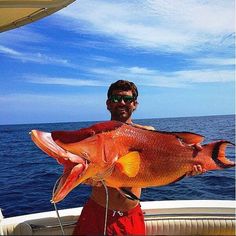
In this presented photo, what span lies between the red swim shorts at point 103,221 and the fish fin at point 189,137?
3.39ft

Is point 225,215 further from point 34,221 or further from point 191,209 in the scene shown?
point 34,221

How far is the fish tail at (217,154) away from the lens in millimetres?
2354

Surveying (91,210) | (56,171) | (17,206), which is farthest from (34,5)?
(56,171)

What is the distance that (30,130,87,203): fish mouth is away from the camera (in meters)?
1.89

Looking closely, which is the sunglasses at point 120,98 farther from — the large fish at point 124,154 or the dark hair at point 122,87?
the large fish at point 124,154

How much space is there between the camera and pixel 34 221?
3.88m

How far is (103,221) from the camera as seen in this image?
3059 mm

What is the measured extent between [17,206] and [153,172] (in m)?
10.7

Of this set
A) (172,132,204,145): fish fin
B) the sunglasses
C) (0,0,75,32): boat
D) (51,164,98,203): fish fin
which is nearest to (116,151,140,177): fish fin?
(51,164,98,203): fish fin

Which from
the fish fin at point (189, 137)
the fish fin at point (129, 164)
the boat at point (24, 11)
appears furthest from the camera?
the boat at point (24, 11)

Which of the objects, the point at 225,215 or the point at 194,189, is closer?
the point at 225,215

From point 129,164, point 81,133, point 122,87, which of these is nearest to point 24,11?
point 122,87

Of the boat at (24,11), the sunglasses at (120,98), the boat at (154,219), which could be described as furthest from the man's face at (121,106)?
the boat at (154,219)

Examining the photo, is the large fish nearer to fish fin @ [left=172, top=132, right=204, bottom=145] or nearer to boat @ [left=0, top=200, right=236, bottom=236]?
fish fin @ [left=172, top=132, right=204, bottom=145]
